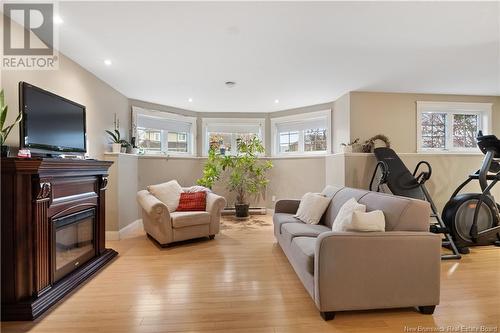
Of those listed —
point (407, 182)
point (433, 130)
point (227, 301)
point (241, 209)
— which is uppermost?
point (433, 130)

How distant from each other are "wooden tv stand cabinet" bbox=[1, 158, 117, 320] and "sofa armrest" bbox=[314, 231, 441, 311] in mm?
2168

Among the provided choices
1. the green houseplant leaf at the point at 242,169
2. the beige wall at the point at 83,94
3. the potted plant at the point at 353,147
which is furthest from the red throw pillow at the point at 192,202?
the potted plant at the point at 353,147

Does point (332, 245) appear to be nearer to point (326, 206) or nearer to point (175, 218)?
point (326, 206)

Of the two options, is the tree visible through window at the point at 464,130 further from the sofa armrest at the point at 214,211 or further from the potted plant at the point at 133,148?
the potted plant at the point at 133,148

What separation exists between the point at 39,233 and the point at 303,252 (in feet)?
7.04

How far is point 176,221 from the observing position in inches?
132

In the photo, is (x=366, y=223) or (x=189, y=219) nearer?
(x=366, y=223)

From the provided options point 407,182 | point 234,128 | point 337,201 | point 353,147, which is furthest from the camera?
point 234,128

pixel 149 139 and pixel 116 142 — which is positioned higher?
pixel 149 139

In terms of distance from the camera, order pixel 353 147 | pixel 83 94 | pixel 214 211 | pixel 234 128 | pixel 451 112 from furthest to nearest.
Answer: pixel 234 128 < pixel 451 112 < pixel 353 147 < pixel 214 211 < pixel 83 94

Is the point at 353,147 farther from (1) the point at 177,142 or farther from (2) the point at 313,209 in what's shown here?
(1) the point at 177,142

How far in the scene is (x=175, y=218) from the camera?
336 cm

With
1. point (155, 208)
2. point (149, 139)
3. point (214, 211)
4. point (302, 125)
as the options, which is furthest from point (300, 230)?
point (149, 139)

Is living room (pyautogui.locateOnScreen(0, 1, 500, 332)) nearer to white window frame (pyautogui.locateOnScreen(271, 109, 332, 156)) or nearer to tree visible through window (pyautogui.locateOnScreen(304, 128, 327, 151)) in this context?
white window frame (pyautogui.locateOnScreen(271, 109, 332, 156))
